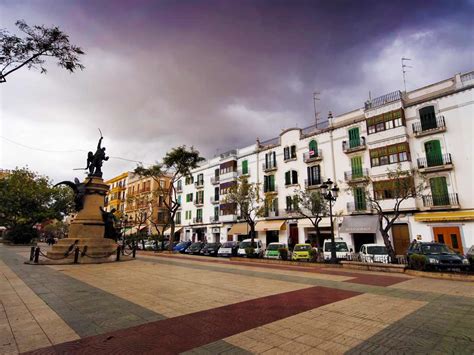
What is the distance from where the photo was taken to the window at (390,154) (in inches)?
955

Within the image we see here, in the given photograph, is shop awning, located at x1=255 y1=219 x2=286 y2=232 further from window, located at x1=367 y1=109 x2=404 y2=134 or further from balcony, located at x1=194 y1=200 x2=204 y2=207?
balcony, located at x1=194 y1=200 x2=204 y2=207

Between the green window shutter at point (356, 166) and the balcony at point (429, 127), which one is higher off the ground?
the balcony at point (429, 127)

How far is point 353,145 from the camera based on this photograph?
27906 mm

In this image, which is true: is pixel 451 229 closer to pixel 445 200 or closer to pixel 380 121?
pixel 445 200

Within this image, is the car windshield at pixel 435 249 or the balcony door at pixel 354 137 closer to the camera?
the car windshield at pixel 435 249

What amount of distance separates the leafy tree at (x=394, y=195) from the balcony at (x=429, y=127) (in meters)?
3.44

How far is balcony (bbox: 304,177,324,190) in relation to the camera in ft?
98.3

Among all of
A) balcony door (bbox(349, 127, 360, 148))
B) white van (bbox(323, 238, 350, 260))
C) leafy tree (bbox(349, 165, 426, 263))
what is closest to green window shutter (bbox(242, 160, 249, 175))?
balcony door (bbox(349, 127, 360, 148))

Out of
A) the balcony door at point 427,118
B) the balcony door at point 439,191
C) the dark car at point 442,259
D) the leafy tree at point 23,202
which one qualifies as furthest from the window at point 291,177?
the leafy tree at point 23,202

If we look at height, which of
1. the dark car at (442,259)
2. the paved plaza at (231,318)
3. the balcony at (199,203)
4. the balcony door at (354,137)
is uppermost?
the balcony door at (354,137)

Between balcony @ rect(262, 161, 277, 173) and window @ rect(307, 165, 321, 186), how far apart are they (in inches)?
192

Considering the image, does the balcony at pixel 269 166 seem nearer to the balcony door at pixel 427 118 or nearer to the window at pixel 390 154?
the window at pixel 390 154

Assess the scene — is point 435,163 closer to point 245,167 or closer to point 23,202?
point 245,167

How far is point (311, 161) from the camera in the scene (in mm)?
31125
